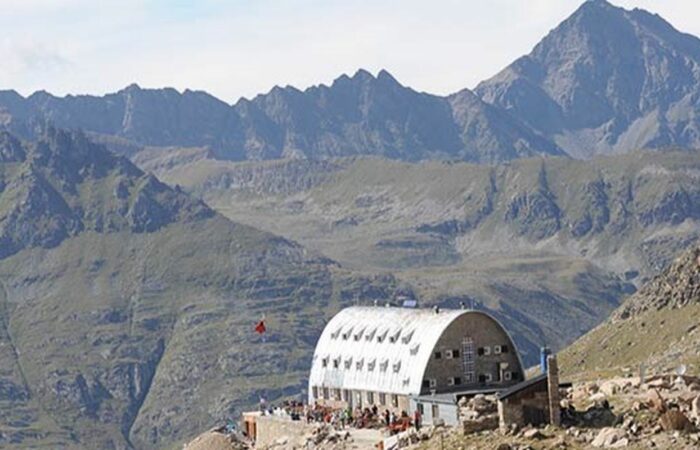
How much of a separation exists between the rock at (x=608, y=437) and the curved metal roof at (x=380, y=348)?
139 ft

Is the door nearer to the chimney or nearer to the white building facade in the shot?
the chimney

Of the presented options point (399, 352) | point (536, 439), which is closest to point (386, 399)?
point (399, 352)

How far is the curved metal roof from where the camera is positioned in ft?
420

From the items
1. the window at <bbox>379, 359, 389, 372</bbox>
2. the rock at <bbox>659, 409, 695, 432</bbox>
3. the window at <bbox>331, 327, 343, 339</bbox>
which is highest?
the window at <bbox>331, 327, 343, 339</bbox>

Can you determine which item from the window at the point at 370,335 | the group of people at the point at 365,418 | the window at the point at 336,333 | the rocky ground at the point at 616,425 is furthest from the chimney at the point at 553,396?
the window at the point at 336,333

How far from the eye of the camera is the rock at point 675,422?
81938mm

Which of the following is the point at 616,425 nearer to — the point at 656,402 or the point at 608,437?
the point at 656,402

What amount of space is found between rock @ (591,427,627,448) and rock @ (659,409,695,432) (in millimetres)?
2305

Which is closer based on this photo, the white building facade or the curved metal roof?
the white building facade

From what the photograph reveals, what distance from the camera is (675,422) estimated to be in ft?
270

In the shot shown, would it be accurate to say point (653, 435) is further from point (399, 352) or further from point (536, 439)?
point (399, 352)

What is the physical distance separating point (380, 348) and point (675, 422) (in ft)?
179

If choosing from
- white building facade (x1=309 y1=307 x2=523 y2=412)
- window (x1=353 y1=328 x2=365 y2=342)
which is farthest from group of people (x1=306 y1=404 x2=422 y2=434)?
window (x1=353 y1=328 x2=365 y2=342)

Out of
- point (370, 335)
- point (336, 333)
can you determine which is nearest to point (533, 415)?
point (370, 335)
